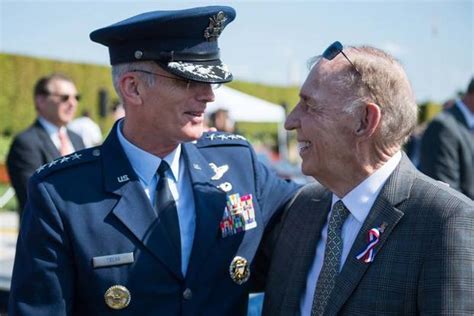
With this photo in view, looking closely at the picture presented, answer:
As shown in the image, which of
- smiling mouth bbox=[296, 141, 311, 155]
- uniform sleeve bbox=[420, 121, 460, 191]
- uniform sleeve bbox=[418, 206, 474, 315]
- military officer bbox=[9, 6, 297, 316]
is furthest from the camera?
uniform sleeve bbox=[420, 121, 460, 191]

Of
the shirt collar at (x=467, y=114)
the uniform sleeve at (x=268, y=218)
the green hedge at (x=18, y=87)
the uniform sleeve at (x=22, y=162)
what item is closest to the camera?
the uniform sleeve at (x=268, y=218)

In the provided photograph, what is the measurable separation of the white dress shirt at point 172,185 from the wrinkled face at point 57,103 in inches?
131

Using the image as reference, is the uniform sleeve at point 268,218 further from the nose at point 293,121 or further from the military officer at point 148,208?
the nose at point 293,121

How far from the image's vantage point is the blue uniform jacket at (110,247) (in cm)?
202

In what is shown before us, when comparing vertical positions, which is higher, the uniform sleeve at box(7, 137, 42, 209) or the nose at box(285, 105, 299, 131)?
the nose at box(285, 105, 299, 131)

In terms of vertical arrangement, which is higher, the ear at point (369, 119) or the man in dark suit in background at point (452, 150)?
the ear at point (369, 119)

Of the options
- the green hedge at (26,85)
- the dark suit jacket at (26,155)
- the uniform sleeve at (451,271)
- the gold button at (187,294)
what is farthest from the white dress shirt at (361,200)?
the green hedge at (26,85)

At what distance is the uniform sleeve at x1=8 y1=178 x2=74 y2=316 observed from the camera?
1.99 m

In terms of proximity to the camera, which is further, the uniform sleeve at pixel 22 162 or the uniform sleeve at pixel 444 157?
the uniform sleeve at pixel 444 157

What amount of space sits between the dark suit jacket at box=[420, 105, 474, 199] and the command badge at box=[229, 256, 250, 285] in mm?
3328

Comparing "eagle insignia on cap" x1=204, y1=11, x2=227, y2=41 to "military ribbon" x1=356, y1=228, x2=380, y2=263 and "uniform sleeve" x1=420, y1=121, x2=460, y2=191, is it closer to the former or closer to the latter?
"military ribbon" x1=356, y1=228, x2=380, y2=263

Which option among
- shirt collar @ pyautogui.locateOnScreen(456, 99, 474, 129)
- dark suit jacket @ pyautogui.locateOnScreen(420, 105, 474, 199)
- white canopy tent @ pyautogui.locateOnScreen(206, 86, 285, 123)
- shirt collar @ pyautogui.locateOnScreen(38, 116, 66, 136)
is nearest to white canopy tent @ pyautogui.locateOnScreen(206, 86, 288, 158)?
white canopy tent @ pyautogui.locateOnScreen(206, 86, 285, 123)

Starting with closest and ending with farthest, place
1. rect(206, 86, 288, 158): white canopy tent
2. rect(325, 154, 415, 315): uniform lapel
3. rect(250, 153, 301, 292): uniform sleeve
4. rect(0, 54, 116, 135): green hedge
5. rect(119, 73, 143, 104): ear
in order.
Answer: rect(325, 154, 415, 315): uniform lapel → rect(119, 73, 143, 104): ear → rect(250, 153, 301, 292): uniform sleeve → rect(206, 86, 288, 158): white canopy tent → rect(0, 54, 116, 135): green hedge

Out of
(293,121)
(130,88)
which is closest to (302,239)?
(293,121)
